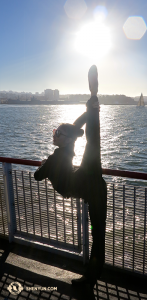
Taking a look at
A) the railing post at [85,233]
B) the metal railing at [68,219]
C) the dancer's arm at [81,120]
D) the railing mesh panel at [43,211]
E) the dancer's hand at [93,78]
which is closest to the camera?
the dancer's hand at [93,78]

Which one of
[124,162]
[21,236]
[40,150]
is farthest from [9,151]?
[21,236]

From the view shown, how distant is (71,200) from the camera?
126 inches

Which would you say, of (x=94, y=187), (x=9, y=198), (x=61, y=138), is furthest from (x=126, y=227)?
(x=9, y=198)

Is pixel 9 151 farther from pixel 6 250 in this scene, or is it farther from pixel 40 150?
pixel 6 250

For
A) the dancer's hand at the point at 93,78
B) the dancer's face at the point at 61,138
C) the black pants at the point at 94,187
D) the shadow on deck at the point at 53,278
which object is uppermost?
the dancer's hand at the point at 93,78

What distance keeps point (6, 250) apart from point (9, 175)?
100 centimetres

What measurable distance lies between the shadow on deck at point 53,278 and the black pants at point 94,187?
0.87ft

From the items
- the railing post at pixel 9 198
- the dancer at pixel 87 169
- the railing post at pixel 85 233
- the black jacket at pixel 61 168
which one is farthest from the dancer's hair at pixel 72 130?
the railing post at pixel 9 198

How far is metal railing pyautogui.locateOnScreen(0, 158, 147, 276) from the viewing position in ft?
9.57

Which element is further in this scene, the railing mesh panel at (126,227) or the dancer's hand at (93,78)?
the railing mesh panel at (126,227)

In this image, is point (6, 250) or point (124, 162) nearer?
point (6, 250)

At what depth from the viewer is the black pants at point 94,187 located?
2336 mm

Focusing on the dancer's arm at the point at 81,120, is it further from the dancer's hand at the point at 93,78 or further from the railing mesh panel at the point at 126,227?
the railing mesh panel at the point at 126,227

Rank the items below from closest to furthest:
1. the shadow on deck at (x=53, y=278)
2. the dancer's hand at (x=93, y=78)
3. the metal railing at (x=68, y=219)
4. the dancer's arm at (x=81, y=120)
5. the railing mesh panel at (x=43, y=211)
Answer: the dancer's hand at (x=93, y=78) < the dancer's arm at (x=81, y=120) < the shadow on deck at (x=53, y=278) < the metal railing at (x=68, y=219) < the railing mesh panel at (x=43, y=211)
